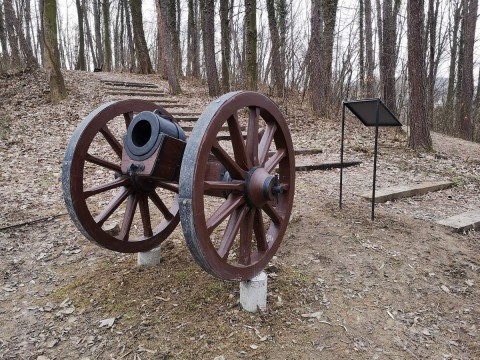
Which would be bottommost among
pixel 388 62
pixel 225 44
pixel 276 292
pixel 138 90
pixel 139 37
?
pixel 276 292

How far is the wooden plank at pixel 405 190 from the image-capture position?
5008 mm

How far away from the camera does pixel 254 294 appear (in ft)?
8.59

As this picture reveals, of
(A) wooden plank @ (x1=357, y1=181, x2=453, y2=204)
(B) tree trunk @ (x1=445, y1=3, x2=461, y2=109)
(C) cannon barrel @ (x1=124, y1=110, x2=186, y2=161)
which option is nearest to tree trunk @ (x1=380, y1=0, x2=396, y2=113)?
(A) wooden plank @ (x1=357, y1=181, x2=453, y2=204)

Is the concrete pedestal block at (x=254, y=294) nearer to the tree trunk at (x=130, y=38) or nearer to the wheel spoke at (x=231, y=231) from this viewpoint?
the wheel spoke at (x=231, y=231)

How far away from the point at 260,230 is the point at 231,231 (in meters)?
0.34

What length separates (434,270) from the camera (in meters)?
3.38

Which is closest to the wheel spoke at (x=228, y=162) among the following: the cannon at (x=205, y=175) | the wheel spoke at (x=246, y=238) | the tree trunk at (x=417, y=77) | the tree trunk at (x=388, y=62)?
the cannon at (x=205, y=175)

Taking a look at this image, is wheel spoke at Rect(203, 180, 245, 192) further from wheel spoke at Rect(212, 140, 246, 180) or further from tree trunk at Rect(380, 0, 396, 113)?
tree trunk at Rect(380, 0, 396, 113)

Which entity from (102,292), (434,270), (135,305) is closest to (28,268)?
(102,292)

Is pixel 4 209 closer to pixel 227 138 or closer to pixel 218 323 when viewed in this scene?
pixel 218 323

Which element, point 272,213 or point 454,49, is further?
point 454,49

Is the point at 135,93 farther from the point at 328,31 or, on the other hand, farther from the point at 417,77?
the point at 417,77

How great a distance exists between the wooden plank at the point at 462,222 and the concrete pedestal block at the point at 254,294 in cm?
269

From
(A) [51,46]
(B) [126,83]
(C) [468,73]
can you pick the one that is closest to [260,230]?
(A) [51,46]
